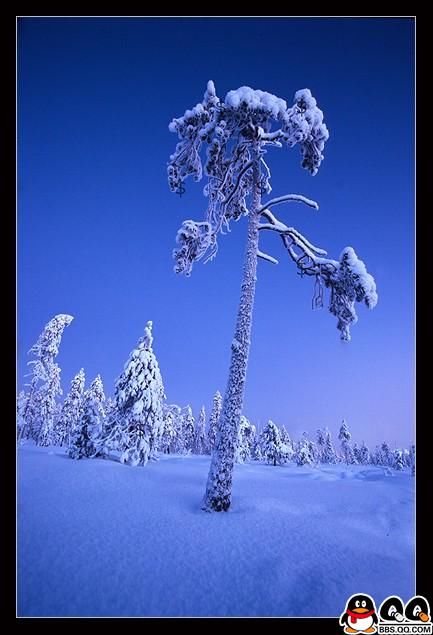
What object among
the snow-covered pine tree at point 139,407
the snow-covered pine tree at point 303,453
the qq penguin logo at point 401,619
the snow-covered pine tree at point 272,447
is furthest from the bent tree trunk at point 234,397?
the snow-covered pine tree at point 303,453

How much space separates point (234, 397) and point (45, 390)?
17087mm

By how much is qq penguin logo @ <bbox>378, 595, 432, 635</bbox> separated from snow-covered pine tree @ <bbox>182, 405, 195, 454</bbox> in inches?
1042

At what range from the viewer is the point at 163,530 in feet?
21.6

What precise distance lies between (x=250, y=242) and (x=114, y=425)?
9101 millimetres

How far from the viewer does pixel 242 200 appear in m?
9.64

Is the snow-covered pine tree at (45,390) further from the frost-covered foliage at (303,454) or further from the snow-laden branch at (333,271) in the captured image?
the frost-covered foliage at (303,454)

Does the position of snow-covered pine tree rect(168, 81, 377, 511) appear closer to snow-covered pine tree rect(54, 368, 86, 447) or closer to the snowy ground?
the snowy ground

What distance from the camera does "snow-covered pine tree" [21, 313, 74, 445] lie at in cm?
1031

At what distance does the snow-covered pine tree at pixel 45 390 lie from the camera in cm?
1031

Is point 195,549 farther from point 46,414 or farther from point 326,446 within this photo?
point 326,446

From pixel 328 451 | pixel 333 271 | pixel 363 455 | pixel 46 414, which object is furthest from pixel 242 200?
pixel 363 455

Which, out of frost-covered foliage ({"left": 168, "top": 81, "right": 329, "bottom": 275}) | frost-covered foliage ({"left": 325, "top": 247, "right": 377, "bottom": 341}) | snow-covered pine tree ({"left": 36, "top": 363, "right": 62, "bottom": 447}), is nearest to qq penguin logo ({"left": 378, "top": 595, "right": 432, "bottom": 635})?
frost-covered foliage ({"left": 325, "top": 247, "right": 377, "bottom": 341})
